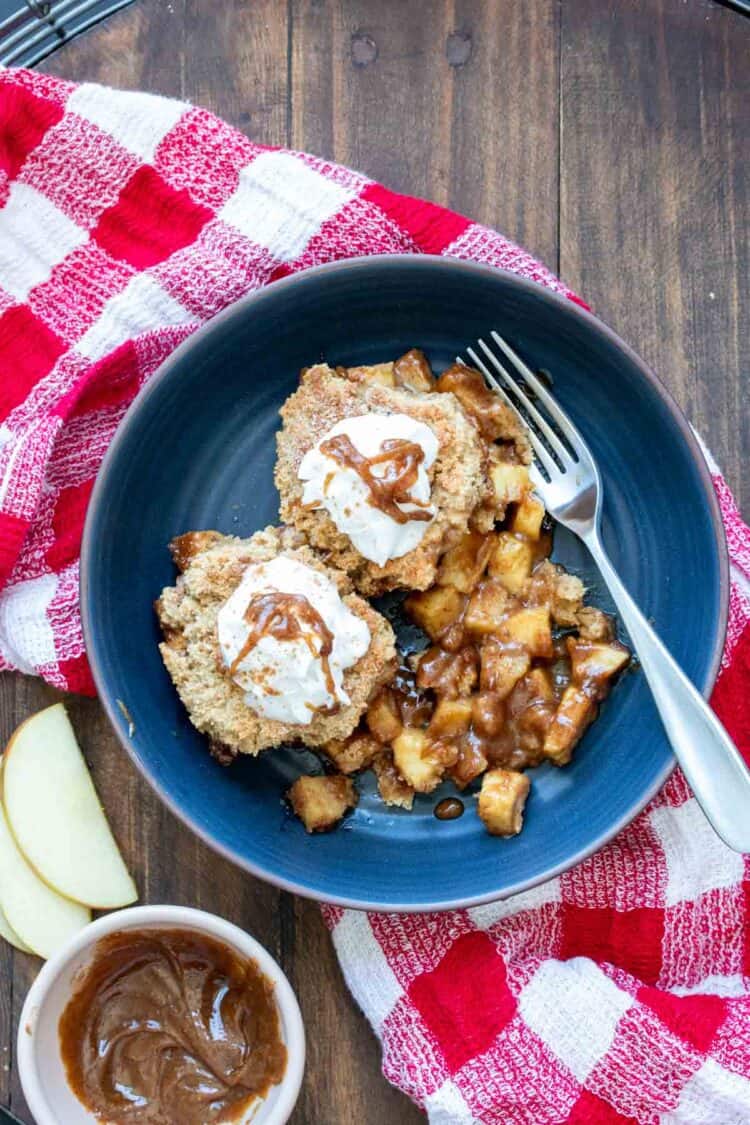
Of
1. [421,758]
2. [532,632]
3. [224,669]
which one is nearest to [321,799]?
[421,758]

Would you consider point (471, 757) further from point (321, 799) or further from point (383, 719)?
point (321, 799)

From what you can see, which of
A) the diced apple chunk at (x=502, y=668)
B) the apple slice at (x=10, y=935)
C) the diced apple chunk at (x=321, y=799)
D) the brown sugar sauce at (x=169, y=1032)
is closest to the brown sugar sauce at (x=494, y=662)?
the diced apple chunk at (x=502, y=668)

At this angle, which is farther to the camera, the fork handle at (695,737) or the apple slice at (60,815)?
the apple slice at (60,815)

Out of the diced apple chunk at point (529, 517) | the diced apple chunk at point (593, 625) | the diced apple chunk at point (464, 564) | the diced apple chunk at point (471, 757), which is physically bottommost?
the diced apple chunk at point (471, 757)

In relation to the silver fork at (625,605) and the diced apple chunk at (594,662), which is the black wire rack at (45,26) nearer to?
the silver fork at (625,605)

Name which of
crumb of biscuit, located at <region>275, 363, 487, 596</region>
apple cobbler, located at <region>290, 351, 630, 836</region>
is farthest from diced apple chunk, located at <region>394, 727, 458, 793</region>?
crumb of biscuit, located at <region>275, 363, 487, 596</region>

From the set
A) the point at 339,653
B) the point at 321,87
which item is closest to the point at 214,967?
the point at 339,653

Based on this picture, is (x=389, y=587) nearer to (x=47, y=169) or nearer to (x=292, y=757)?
(x=292, y=757)
